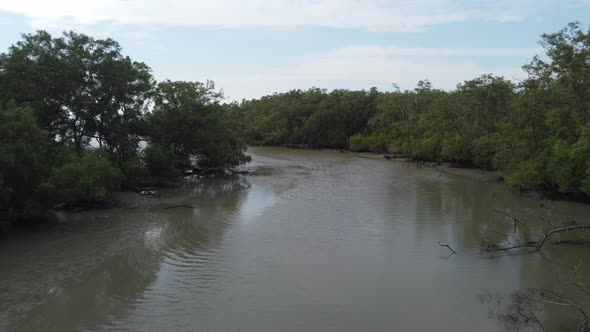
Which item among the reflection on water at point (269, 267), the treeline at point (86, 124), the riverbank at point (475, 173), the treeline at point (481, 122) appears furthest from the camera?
the riverbank at point (475, 173)

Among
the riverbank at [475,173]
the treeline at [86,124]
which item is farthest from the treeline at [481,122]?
the treeline at [86,124]

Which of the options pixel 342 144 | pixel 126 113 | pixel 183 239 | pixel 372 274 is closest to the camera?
pixel 372 274

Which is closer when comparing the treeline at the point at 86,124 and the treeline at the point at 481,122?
the treeline at the point at 86,124

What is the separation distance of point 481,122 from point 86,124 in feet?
106

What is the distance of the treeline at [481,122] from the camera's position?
23906mm

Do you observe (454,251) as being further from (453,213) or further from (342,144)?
(342,144)

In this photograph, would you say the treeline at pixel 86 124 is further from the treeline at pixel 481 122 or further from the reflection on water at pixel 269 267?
the treeline at pixel 481 122

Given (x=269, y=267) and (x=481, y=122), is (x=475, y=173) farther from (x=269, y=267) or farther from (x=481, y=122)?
(x=269, y=267)

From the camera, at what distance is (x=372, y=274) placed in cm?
1452

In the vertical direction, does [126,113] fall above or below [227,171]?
above

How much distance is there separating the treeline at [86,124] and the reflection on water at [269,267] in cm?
191

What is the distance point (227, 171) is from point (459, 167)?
23.1 metres

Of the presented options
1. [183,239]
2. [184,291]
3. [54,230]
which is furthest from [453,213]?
[54,230]

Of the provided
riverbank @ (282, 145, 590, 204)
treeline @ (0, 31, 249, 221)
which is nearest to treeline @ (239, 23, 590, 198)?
riverbank @ (282, 145, 590, 204)
